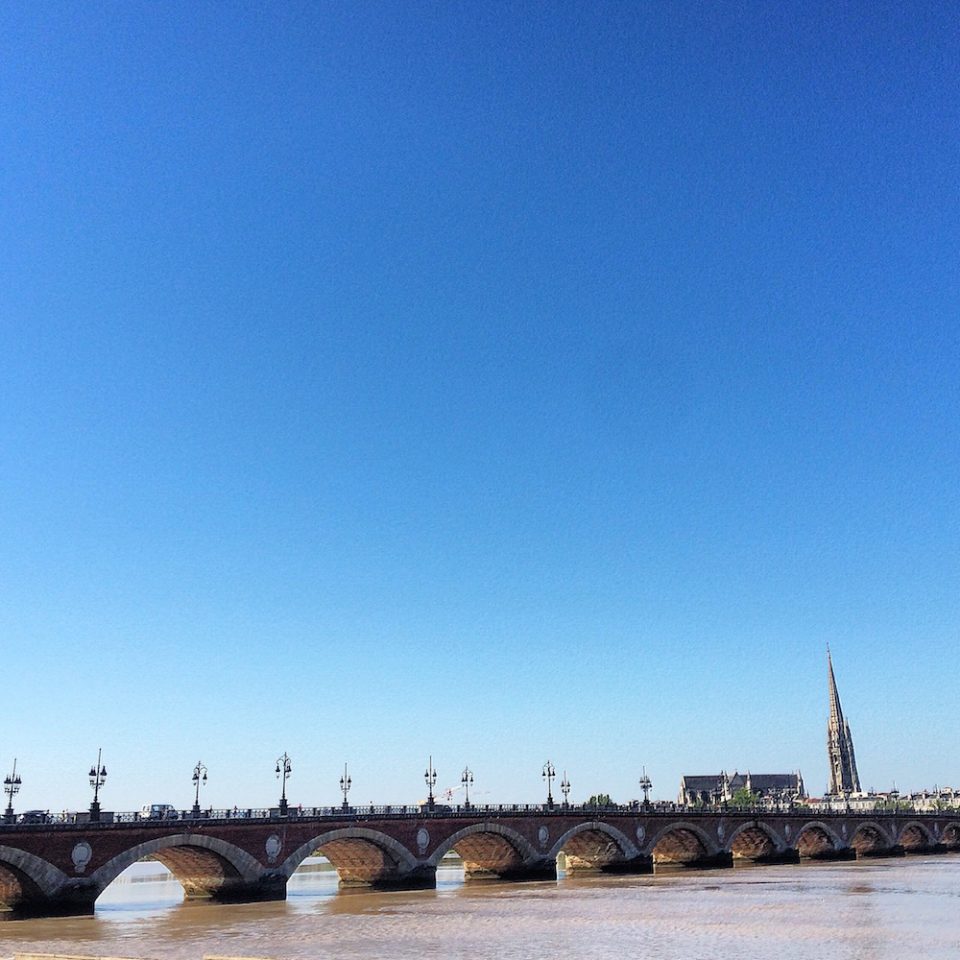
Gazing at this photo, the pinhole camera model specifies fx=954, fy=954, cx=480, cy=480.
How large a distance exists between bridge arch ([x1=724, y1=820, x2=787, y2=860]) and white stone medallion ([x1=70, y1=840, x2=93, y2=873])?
71.4 m

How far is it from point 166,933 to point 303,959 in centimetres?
1484

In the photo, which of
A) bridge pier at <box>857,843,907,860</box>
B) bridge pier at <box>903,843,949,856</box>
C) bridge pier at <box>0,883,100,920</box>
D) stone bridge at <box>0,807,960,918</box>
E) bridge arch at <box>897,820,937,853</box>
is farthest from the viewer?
bridge arch at <box>897,820,937,853</box>

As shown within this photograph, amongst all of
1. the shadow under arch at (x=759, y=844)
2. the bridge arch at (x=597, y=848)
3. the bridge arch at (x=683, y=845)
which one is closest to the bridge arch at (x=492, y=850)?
the bridge arch at (x=597, y=848)

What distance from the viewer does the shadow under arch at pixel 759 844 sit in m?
104

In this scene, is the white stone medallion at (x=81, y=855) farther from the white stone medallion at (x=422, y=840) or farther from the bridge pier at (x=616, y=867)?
the bridge pier at (x=616, y=867)

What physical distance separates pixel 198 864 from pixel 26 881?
44.4 ft

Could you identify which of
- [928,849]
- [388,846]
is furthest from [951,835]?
[388,846]

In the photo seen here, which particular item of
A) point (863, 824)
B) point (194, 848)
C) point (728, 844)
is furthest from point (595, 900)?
point (863, 824)

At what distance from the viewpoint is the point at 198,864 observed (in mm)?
62531

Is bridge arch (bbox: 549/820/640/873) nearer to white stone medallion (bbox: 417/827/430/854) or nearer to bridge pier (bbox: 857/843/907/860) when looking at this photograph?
white stone medallion (bbox: 417/827/430/854)

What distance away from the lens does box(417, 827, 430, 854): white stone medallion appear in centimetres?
7088

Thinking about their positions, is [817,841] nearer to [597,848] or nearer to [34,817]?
[597,848]

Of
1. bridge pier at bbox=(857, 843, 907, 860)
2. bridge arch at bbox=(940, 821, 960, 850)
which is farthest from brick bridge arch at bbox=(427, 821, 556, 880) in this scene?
bridge arch at bbox=(940, 821, 960, 850)

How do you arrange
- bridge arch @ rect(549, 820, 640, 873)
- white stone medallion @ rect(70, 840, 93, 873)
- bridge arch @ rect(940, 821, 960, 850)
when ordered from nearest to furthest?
white stone medallion @ rect(70, 840, 93, 873) → bridge arch @ rect(549, 820, 640, 873) → bridge arch @ rect(940, 821, 960, 850)
